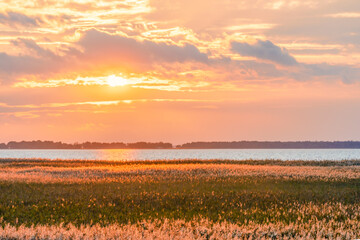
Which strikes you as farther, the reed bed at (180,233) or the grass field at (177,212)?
the grass field at (177,212)

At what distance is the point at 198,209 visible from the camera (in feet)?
61.4

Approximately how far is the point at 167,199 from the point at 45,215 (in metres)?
6.16

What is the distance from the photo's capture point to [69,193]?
23312 mm

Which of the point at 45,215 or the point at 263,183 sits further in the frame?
the point at 263,183

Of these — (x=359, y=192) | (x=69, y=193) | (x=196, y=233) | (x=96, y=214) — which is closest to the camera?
(x=196, y=233)

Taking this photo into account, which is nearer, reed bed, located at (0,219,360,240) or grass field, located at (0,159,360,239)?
reed bed, located at (0,219,360,240)

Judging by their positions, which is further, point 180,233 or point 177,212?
point 177,212

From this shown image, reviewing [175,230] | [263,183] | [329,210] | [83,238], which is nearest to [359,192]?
[263,183]

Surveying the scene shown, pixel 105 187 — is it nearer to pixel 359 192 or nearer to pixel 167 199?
pixel 167 199

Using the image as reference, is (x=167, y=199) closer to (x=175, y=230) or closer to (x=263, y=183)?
(x=175, y=230)

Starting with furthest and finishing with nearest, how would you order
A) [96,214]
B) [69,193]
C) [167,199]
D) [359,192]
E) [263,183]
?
[263,183]
[359,192]
[69,193]
[167,199]
[96,214]

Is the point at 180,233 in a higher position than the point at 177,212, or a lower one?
higher

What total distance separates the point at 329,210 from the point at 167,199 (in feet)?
25.0

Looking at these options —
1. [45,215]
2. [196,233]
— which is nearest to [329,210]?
[196,233]
